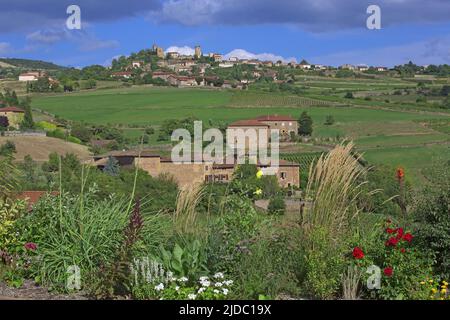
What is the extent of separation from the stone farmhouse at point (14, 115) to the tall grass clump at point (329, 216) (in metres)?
66.9

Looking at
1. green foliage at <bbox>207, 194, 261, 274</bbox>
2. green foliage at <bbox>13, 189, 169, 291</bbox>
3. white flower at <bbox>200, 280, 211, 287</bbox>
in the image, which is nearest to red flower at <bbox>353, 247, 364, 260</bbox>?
green foliage at <bbox>207, 194, 261, 274</bbox>

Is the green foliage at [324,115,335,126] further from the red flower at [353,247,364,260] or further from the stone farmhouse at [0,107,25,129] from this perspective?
the red flower at [353,247,364,260]

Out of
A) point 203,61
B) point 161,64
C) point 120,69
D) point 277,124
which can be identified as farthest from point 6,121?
point 203,61

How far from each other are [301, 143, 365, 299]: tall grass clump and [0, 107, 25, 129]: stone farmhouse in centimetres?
6687

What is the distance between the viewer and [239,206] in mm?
5742

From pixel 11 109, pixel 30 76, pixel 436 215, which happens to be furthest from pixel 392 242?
pixel 30 76

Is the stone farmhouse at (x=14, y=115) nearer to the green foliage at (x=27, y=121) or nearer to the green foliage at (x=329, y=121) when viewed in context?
the green foliage at (x=27, y=121)

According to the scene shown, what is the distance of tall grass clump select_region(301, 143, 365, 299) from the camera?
15.3ft

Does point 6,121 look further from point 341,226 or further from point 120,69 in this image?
point 341,226

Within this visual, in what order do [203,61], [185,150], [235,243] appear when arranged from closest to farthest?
[235,243]
[185,150]
[203,61]

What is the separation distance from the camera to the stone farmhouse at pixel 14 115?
68438mm

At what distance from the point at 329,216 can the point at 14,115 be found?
228ft
